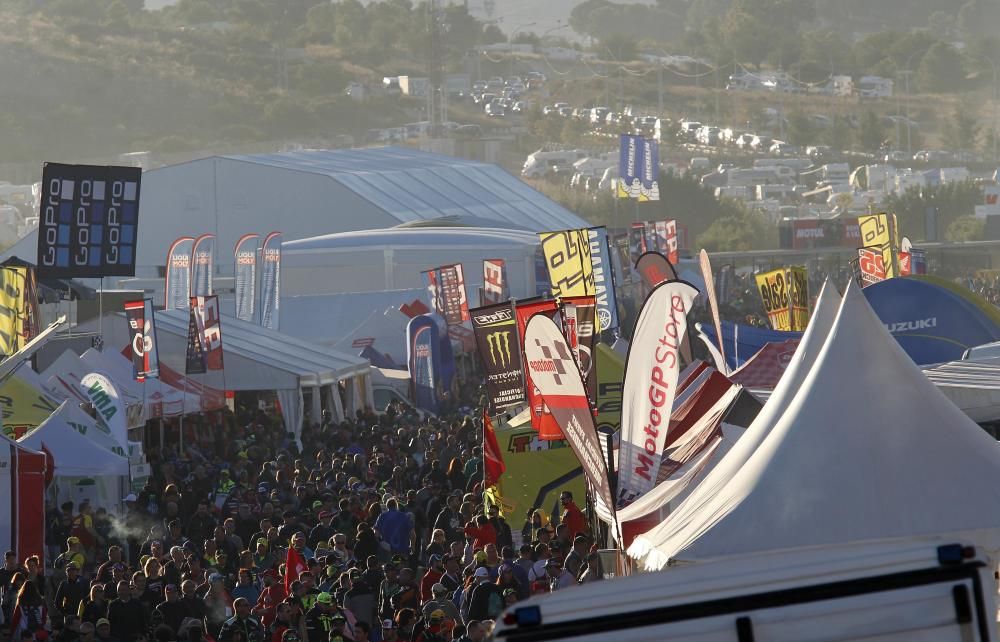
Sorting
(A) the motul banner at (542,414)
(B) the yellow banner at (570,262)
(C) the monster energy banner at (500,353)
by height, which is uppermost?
(B) the yellow banner at (570,262)

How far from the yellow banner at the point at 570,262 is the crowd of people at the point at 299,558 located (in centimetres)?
452

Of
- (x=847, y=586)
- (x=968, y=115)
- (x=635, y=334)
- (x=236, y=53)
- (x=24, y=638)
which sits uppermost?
(x=236, y=53)

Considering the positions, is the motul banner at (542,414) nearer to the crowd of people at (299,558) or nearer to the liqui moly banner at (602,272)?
the crowd of people at (299,558)

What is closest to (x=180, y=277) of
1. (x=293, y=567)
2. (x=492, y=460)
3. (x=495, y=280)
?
(x=495, y=280)

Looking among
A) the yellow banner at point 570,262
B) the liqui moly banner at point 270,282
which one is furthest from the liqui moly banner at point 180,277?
the yellow banner at point 570,262

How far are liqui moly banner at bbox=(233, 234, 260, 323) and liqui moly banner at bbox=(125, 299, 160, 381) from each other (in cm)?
892

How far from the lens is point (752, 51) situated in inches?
5969

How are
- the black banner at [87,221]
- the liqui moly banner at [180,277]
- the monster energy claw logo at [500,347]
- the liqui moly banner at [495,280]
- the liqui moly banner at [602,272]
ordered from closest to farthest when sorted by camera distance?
the monster energy claw logo at [500,347] < the black banner at [87,221] < the liqui moly banner at [602,272] < the liqui moly banner at [495,280] < the liqui moly banner at [180,277]

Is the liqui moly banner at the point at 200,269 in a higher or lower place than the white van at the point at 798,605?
higher

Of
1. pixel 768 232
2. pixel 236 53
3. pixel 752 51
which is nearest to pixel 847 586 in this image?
pixel 768 232

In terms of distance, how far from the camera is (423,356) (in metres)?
23.2

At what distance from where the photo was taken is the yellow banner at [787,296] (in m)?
21.0

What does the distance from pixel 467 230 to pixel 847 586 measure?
36.4 meters

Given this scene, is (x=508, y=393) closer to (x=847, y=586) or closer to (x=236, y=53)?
(x=847, y=586)
